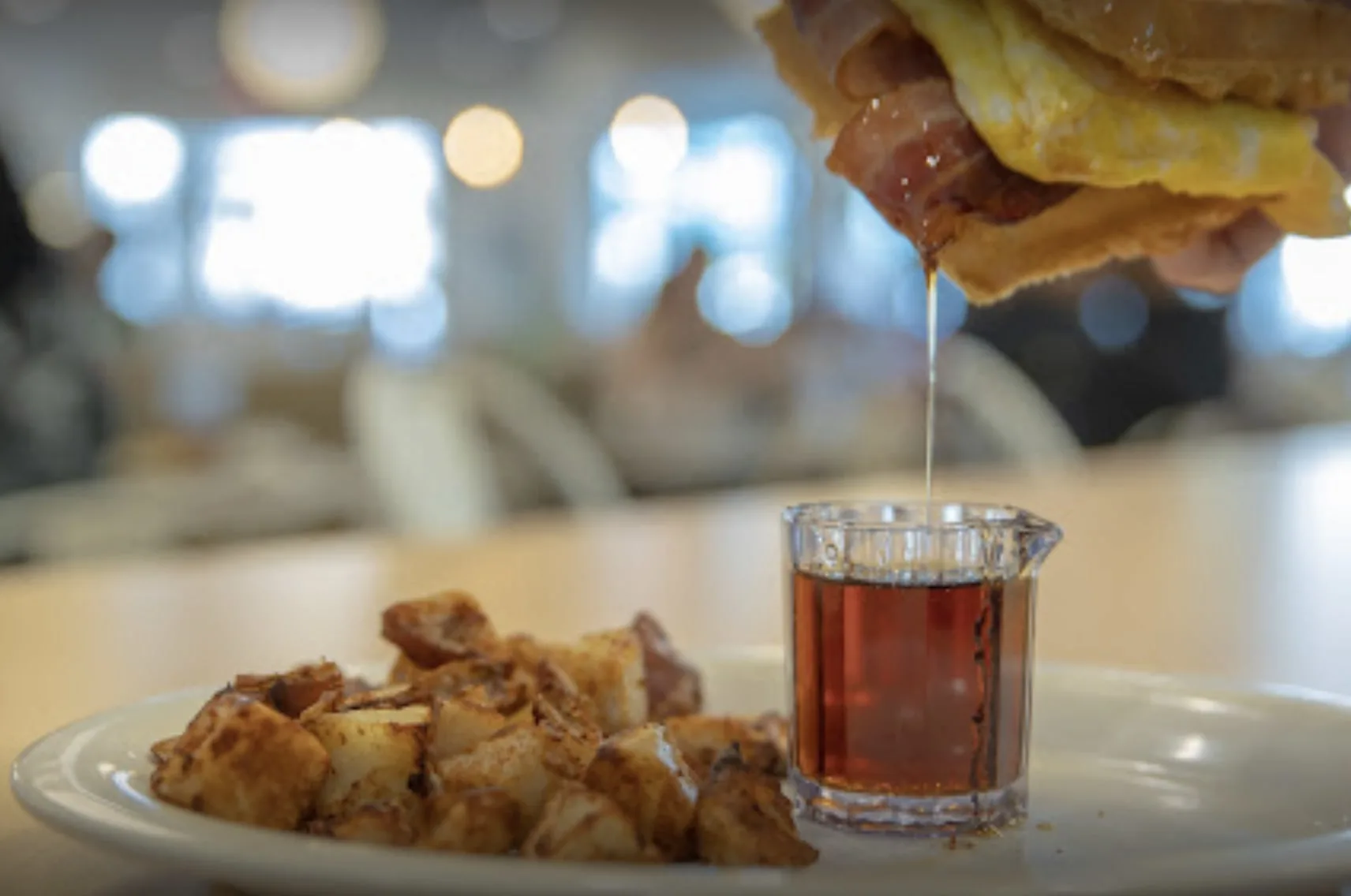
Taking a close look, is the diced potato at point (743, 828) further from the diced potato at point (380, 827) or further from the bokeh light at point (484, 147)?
the bokeh light at point (484, 147)

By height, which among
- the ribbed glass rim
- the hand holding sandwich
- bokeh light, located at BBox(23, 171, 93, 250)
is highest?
bokeh light, located at BBox(23, 171, 93, 250)

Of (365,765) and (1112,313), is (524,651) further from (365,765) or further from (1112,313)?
(1112,313)

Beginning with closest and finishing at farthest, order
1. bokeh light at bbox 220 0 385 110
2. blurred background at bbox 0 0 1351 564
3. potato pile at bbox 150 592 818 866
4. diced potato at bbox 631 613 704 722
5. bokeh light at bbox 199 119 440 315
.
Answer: potato pile at bbox 150 592 818 866 < diced potato at bbox 631 613 704 722 < blurred background at bbox 0 0 1351 564 < bokeh light at bbox 220 0 385 110 < bokeh light at bbox 199 119 440 315

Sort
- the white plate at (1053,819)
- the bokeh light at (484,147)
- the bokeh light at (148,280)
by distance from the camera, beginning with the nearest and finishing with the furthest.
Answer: the white plate at (1053,819)
the bokeh light at (148,280)
the bokeh light at (484,147)

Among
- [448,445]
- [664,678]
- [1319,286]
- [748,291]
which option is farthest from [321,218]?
[664,678]

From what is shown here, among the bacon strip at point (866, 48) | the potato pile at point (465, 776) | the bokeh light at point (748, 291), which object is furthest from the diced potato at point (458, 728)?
the bokeh light at point (748, 291)

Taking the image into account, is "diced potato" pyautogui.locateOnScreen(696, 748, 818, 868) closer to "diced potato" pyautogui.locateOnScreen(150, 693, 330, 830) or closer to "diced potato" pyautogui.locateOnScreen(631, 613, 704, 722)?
"diced potato" pyautogui.locateOnScreen(150, 693, 330, 830)

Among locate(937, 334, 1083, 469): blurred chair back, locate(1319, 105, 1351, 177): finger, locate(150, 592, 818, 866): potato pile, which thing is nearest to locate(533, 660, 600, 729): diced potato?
locate(150, 592, 818, 866): potato pile
